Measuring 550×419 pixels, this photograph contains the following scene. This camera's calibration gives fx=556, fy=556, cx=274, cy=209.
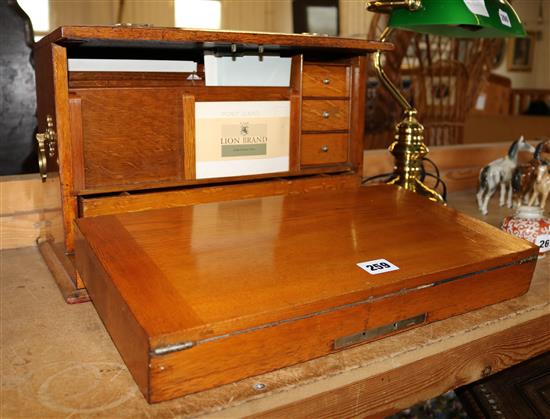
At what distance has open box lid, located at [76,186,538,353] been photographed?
0.55 metres

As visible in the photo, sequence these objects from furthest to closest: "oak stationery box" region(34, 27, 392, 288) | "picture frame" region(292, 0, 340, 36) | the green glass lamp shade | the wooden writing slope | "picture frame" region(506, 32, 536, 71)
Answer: "picture frame" region(506, 32, 536, 71) < "picture frame" region(292, 0, 340, 36) < the green glass lamp shade < "oak stationery box" region(34, 27, 392, 288) < the wooden writing slope

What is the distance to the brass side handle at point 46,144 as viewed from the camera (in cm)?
85

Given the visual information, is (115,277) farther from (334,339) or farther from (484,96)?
(484,96)

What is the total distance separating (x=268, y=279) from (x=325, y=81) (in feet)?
1.74

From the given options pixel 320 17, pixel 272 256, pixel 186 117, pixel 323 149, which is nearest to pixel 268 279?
pixel 272 256

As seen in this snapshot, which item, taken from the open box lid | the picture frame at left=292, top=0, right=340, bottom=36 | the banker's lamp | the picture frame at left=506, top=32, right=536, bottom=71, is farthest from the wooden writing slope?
the picture frame at left=506, top=32, right=536, bottom=71

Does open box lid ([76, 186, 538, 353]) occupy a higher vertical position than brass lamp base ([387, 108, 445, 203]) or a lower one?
lower

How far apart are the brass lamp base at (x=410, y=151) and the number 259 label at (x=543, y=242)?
226 mm

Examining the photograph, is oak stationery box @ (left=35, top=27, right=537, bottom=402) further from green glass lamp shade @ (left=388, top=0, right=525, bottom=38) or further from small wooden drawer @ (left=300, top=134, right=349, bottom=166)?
green glass lamp shade @ (left=388, top=0, right=525, bottom=38)

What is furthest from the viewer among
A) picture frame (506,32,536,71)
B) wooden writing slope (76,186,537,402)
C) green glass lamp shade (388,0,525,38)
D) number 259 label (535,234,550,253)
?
picture frame (506,32,536,71)

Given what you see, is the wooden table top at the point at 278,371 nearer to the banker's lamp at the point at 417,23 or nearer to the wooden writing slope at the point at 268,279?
the wooden writing slope at the point at 268,279

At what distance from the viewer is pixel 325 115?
1.06 meters

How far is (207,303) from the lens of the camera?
1.84ft

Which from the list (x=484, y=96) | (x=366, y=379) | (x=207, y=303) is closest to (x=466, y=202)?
(x=366, y=379)
